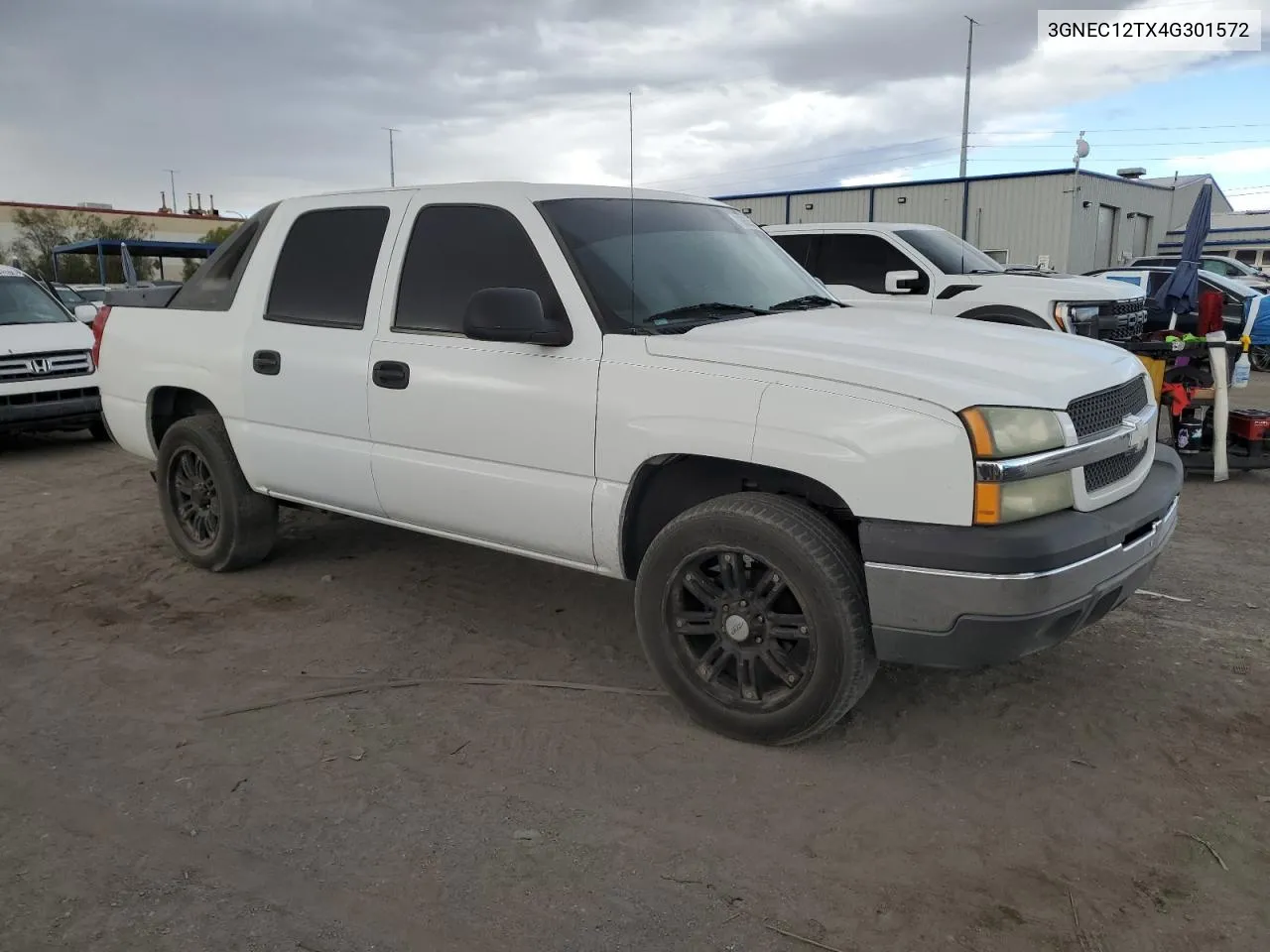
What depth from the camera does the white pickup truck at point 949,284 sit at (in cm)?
912

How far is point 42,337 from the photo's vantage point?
9367 mm

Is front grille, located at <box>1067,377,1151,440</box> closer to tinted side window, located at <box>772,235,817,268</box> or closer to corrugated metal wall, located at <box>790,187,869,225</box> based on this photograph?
tinted side window, located at <box>772,235,817,268</box>

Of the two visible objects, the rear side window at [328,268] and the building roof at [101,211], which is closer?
the rear side window at [328,268]

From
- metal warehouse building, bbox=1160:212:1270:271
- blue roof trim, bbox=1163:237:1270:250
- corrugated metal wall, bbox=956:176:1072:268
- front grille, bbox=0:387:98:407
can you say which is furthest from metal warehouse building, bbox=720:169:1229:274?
front grille, bbox=0:387:98:407

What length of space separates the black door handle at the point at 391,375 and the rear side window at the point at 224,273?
127 centimetres

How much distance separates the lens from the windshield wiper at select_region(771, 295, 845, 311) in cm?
420

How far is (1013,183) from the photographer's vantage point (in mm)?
27906

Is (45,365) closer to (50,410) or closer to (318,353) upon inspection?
(50,410)

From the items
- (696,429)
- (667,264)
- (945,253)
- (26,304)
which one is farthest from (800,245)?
(26,304)

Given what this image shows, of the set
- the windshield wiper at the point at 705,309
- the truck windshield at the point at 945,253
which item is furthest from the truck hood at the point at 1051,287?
the windshield wiper at the point at 705,309

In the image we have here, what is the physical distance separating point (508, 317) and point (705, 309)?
0.83 meters

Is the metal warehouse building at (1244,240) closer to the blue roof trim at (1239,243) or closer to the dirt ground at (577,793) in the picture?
the blue roof trim at (1239,243)

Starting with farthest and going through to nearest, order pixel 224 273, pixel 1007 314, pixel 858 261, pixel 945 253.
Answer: pixel 945 253, pixel 858 261, pixel 1007 314, pixel 224 273

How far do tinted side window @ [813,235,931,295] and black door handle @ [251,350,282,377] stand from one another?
21.3 feet
